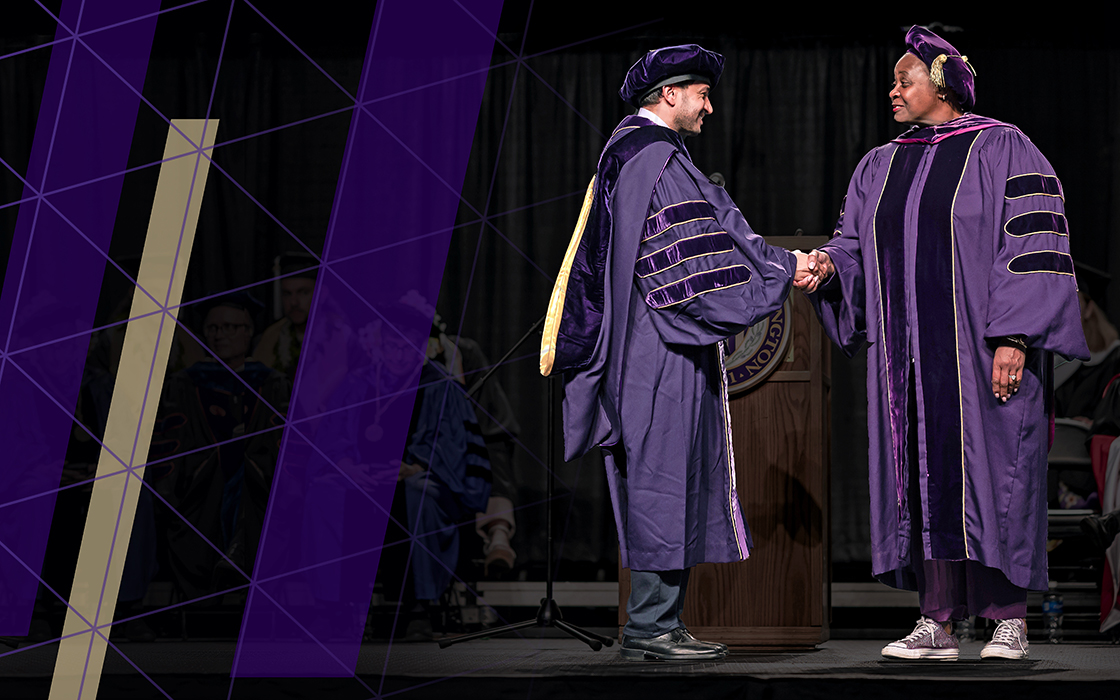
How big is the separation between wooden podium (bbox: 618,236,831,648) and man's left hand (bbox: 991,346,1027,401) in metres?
0.75

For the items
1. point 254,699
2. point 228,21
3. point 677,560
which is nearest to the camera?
point 254,699

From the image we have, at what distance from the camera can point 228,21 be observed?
5.77 metres

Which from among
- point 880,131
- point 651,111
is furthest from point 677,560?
point 880,131

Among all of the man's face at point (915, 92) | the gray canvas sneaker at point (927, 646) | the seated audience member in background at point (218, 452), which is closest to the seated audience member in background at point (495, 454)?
the seated audience member in background at point (218, 452)

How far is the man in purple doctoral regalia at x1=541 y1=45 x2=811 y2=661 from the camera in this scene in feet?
9.76

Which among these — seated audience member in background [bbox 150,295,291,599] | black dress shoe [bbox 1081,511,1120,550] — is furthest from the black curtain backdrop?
black dress shoe [bbox 1081,511,1120,550]

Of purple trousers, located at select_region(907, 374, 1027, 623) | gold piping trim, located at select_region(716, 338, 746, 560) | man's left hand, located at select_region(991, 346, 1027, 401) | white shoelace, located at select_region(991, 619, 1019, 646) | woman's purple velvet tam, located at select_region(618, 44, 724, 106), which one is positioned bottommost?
white shoelace, located at select_region(991, 619, 1019, 646)

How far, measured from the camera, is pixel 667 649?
2961mm

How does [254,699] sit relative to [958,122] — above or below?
below

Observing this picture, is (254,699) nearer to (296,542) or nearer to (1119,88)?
(296,542)

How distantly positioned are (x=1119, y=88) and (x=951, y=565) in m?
3.29

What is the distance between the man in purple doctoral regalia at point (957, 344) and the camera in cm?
298

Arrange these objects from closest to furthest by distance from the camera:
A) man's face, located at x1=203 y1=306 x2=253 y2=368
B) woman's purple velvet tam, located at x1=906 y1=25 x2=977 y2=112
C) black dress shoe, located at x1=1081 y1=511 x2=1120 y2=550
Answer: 1. woman's purple velvet tam, located at x1=906 y1=25 x2=977 y2=112
2. black dress shoe, located at x1=1081 y1=511 x2=1120 y2=550
3. man's face, located at x1=203 y1=306 x2=253 y2=368
